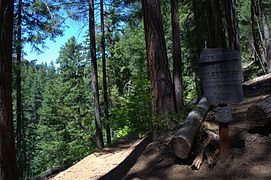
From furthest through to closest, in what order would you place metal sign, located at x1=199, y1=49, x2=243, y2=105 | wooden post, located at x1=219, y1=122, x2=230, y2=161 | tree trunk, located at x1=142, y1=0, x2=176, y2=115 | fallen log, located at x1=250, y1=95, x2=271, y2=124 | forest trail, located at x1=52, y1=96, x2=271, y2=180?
tree trunk, located at x1=142, y1=0, x2=176, y2=115
fallen log, located at x1=250, y1=95, x2=271, y2=124
wooden post, located at x1=219, y1=122, x2=230, y2=161
forest trail, located at x1=52, y1=96, x2=271, y2=180
metal sign, located at x1=199, y1=49, x2=243, y2=105

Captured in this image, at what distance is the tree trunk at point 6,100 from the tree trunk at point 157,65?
346 cm

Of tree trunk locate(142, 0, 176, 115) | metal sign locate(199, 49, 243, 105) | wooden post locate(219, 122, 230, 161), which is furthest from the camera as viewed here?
tree trunk locate(142, 0, 176, 115)

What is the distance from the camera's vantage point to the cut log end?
4840 mm

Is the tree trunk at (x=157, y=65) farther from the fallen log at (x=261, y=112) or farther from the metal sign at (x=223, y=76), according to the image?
the metal sign at (x=223, y=76)

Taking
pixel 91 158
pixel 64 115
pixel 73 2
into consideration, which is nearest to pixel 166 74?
pixel 91 158

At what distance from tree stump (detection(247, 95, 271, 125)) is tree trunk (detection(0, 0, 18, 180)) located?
4.04m

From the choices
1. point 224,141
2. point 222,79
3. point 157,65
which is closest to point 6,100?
point 222,79

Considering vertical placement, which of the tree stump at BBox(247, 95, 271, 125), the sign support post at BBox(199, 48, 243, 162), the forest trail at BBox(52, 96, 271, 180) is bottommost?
the forest trail at BBox(52, 96, 271, 180)

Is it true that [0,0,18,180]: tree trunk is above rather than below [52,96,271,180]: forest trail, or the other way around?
above

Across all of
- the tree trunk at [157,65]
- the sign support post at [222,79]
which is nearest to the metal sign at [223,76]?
the sign support post at [222,79]

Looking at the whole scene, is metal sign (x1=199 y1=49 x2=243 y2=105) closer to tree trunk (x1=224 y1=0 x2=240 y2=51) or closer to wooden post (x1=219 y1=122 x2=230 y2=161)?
wooden post (x1=219 y1=122 x2=230 y2=161)

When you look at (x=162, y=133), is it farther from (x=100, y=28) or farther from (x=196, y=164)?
(x=100, y=28)

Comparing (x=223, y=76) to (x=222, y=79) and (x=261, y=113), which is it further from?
(x=261, y=113)

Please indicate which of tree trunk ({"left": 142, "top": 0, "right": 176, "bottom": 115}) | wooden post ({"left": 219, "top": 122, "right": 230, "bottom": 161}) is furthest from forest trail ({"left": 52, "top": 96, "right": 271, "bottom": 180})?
tree trunk ({"left": 142, "top": 0, "right": 176, "bottom": 115})
